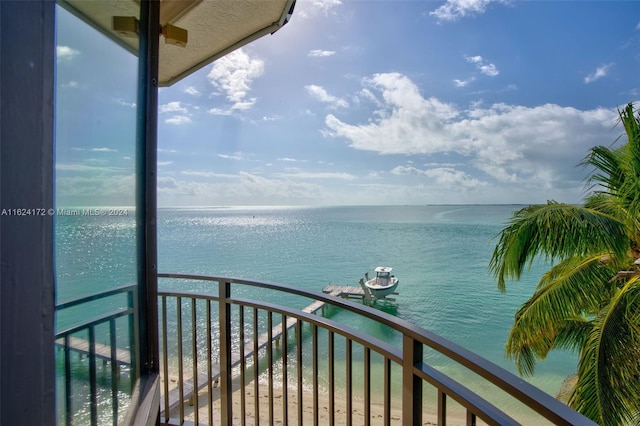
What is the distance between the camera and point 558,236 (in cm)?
340

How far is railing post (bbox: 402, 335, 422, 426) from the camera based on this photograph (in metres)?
0.92

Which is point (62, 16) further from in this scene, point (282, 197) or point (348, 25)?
point (282, 197)

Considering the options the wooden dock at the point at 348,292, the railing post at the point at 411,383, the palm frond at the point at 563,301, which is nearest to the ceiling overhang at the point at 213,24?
the railing post at the point at 411,383

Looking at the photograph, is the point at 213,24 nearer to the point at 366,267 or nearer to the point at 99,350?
the point at 99,350

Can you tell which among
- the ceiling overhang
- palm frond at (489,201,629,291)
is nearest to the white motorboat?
palm frond at (489,201,629,291)

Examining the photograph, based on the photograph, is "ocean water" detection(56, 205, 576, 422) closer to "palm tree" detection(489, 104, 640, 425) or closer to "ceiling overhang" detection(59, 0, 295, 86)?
"palm tree" detection(489, 104, 640, 425)

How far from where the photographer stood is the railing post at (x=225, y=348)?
1.69m

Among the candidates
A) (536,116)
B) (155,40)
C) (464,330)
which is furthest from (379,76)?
(155,40)

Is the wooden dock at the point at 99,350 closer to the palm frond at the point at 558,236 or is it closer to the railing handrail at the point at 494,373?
the railing handrail at the point at 494,373

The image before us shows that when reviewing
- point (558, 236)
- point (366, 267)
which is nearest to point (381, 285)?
point (366, 267)

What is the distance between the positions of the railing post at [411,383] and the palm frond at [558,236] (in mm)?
3175

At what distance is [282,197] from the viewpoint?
35.1 metres

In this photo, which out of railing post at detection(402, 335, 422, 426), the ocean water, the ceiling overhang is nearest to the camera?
the ocean water

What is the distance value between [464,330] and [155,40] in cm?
1258
